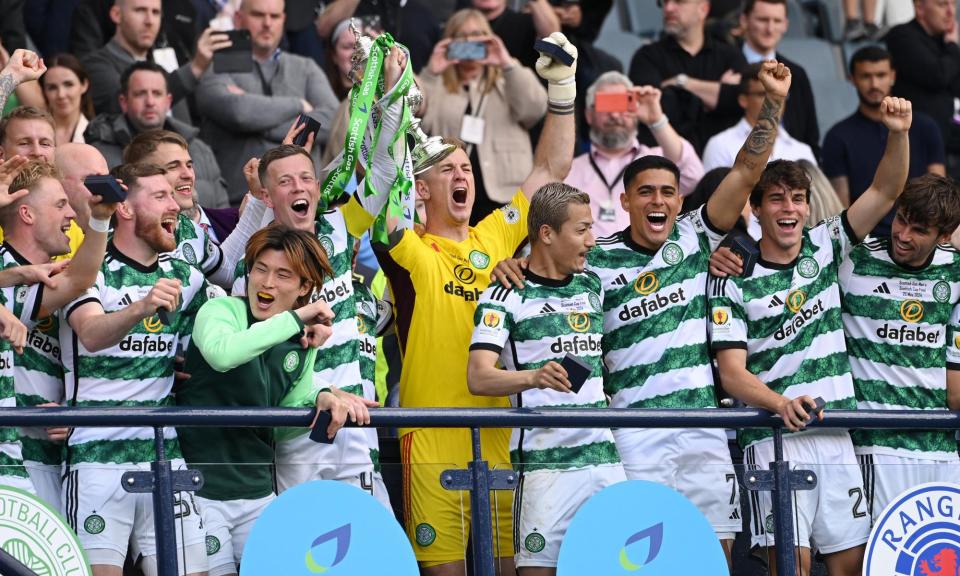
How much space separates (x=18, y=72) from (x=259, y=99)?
2799 millimetres

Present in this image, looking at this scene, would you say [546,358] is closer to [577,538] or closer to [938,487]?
[577,538]

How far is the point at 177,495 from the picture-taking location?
526 centimetres

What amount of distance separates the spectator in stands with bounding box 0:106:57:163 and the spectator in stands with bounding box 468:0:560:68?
3972mm

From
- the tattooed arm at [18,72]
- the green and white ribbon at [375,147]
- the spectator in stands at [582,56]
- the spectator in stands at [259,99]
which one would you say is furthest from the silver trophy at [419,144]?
the spectator in stands at [582,56]

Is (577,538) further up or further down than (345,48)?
further down

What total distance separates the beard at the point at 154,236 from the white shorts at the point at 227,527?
1.05 metres

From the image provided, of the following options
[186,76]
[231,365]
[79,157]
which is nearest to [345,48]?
[186,76]

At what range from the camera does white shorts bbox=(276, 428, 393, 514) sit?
5414mm

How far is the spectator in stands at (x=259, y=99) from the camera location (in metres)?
8.91

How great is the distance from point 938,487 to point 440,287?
6.87 feet

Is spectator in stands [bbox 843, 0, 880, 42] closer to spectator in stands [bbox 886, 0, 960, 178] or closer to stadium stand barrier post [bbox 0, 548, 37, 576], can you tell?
spectator in stands [bbox 886, 0, 960, 178]

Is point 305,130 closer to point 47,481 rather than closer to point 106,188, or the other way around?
point 106,188

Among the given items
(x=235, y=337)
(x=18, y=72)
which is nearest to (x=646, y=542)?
(x=235, y=337)

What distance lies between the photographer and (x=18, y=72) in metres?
6.20
